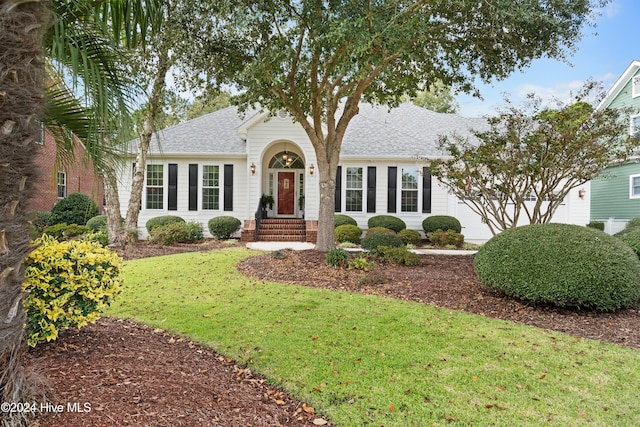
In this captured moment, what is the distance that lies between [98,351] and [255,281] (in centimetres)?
444

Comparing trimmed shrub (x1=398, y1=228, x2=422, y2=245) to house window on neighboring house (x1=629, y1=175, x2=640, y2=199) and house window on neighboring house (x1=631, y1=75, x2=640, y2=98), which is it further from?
house window on neighboring house (x1=631, y1=75, x2=640, y2=98)

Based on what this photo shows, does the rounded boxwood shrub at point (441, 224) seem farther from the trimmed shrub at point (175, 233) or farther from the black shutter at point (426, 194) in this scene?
the trimmed shrub at point (175, 233)

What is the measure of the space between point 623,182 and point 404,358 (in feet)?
66.1

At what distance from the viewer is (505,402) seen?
11.0ft

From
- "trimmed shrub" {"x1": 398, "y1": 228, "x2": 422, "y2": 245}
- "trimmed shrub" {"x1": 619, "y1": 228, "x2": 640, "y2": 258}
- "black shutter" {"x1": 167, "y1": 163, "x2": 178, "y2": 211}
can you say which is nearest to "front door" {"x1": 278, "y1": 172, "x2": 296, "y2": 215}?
"black shutter" {"x1": 167, "y1": 163, "x2": 178, "y2": 211}

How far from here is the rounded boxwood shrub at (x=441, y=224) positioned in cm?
1555

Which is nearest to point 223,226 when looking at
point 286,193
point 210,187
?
point 210,187

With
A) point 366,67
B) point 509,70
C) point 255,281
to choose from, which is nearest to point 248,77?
point 366,67

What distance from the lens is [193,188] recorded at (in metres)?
16.5

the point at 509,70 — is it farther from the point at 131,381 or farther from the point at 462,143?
the point at 131,381

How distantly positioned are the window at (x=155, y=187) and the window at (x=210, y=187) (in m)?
1.78

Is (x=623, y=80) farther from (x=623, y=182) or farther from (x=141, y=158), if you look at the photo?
(x=141, y=158)

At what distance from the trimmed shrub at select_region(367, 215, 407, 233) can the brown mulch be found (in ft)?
29.8

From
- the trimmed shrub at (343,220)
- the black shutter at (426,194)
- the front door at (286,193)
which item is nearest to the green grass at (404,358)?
the trimmed shrub at (343,220)
